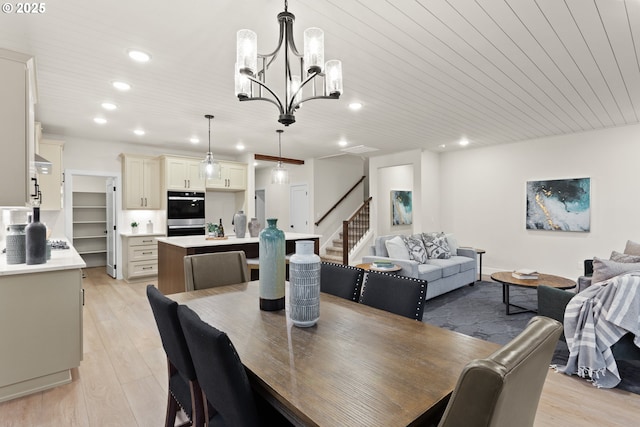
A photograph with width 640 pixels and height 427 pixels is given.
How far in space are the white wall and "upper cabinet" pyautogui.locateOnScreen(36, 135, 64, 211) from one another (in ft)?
23.6

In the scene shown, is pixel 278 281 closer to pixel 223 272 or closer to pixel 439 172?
pixel 223 272

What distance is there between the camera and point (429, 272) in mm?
4527

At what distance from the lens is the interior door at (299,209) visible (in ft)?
26.9

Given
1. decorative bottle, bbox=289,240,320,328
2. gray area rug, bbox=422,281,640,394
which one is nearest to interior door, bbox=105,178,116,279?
gray area rug, bbox=422,281,640,394

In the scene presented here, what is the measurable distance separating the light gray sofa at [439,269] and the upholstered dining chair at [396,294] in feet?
7.86

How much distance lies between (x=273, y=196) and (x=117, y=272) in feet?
13.9

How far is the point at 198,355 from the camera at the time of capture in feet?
3.69

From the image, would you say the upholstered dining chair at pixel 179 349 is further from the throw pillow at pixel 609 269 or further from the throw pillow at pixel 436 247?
Answer: the throw pillow at pixel 436 247

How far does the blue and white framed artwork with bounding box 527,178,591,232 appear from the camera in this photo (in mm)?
5449

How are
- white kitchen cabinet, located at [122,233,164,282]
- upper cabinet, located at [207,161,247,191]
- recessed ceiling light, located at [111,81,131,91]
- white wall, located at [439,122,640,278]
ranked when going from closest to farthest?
recessed ceiling light, located at [111,81,131,91] < white wall, located at [439,122,640,278] < white kitchen cabinet, located at [122,233,164,282] < upper cabinet, located at [207,161,247,191]

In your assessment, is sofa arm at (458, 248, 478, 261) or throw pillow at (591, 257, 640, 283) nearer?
throw pillow at (591, 257, 640, 283)

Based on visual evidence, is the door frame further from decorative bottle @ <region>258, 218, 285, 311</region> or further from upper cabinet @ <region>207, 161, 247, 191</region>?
decorative bottle @ <region>258, 218, 285, 311</region>

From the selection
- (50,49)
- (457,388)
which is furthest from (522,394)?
(50,49)

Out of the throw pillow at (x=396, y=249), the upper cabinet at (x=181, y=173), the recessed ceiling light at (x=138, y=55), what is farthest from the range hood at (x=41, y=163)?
the throw pillow at (x=396, y=249)
